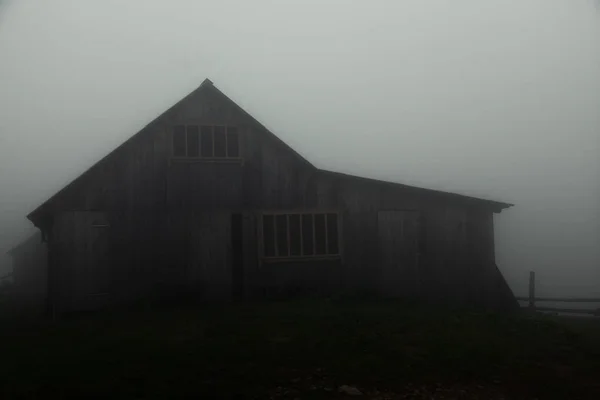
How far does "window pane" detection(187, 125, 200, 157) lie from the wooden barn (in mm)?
32

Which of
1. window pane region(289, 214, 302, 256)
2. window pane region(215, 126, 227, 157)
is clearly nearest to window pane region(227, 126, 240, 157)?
window pane region(215, 126, 227, 157)

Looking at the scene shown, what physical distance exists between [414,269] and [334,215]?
3122 millimetres

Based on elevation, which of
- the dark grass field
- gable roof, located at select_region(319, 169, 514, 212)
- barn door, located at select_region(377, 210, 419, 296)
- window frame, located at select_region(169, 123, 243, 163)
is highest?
window frame, located at select_region(169, 123, 243, 163)

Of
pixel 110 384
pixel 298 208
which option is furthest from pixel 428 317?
pixel 110 384

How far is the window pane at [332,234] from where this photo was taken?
691 inches

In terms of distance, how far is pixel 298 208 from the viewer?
1741cm

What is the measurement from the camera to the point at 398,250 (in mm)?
17844

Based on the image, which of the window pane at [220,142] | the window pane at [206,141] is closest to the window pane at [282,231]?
the window pane at [220,142]

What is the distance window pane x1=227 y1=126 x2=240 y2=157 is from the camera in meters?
17.3

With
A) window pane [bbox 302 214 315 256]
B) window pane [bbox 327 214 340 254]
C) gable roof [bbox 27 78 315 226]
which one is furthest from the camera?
window pane [bbox 327 214 340 254]

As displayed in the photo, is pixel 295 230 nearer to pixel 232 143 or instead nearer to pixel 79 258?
pixel 232 143

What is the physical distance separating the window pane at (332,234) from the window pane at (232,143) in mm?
3540

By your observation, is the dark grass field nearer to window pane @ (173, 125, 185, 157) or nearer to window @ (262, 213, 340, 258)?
window @ (262, 213, 340, 258)

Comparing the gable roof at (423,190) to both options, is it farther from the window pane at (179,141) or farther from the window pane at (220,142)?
the window pane at (179,141)
